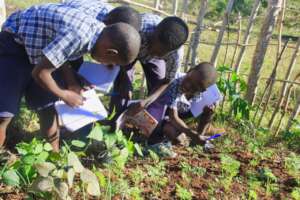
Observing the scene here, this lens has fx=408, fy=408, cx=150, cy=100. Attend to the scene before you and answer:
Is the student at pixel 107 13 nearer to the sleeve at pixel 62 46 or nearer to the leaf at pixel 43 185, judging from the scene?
the sleeve at pixel 62 46

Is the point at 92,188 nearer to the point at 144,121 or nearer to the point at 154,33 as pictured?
the point at 154,33

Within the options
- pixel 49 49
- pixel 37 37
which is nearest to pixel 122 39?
pixel 49 49

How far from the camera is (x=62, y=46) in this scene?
1975mm

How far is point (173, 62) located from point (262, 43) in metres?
1.39

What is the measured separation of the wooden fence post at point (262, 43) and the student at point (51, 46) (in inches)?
82.7

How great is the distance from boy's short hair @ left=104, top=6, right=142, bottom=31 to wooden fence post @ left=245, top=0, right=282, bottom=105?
1727 mm

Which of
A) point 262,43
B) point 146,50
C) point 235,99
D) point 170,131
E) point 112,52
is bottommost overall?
point 170,131

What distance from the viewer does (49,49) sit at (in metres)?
1.97

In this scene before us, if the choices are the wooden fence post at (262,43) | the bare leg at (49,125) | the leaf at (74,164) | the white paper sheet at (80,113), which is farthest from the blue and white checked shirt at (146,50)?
the wooden fence post at (262,43)

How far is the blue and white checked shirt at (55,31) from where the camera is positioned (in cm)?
199

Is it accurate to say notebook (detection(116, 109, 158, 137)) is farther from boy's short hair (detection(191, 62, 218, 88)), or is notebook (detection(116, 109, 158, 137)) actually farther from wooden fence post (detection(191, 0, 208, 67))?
wooden fence post (detection(191, 0, 208, 67))

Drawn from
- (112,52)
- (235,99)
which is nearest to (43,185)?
(112,52)

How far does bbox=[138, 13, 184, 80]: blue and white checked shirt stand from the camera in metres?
2.54

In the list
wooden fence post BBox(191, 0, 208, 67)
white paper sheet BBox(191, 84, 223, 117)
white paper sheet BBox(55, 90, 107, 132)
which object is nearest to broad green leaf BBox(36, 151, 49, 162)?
white paper sheet BBox(55, 90, 107, 132)
